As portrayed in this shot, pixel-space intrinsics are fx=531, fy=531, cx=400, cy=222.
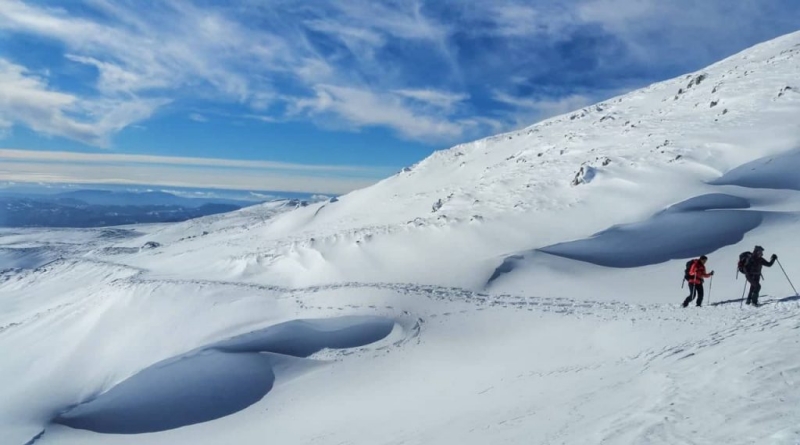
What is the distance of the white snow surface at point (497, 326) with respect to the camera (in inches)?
360

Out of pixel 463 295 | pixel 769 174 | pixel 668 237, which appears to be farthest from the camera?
pixel 769 174

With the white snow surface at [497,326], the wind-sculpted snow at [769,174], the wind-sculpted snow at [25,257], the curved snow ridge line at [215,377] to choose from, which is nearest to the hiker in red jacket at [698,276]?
the white snow surface at [497,326]

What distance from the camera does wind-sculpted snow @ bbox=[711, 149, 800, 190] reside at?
28250mm

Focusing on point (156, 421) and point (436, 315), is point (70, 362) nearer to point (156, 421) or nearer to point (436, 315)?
point (156, 421)

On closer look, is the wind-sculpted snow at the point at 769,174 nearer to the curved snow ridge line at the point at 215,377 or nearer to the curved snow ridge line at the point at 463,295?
the curved snow ridge line at the point at 463,295

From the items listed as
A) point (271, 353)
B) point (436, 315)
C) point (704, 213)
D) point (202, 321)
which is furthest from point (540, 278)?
point (202, 321)

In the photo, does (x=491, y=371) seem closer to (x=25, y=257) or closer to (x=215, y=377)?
(x=215, y=377)

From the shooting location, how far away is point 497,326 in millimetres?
18562

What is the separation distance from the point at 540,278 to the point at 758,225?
1113 centimetres

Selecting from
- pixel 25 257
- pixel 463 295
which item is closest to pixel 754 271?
pixel 463 295

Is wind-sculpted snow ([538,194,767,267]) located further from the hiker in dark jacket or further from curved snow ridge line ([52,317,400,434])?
curved snow ridge line ([52,317,400,434])

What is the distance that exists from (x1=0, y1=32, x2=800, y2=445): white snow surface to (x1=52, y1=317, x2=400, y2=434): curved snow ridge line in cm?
6

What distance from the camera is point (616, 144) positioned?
1560 inches

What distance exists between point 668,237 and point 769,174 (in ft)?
26.3
